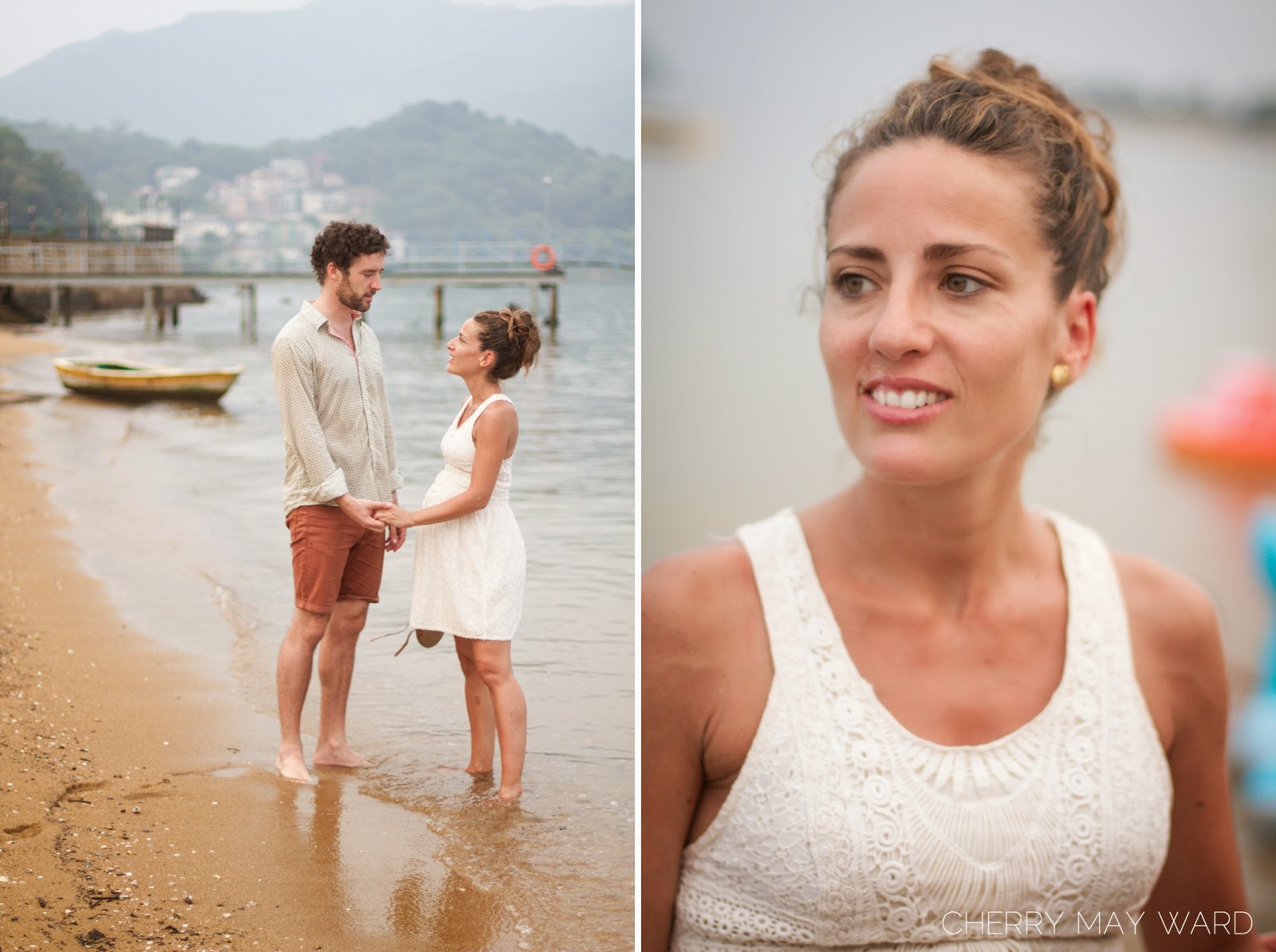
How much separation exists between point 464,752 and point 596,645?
372 millimetres

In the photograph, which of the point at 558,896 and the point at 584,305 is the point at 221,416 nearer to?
the point at 584,305

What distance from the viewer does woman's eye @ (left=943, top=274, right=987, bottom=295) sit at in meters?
2.19

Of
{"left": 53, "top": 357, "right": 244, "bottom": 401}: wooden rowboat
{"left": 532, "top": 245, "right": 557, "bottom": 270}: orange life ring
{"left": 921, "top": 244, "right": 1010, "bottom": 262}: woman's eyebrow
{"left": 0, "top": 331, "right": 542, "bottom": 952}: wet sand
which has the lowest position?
{"left": 0, "top": 331, "right": 542, "bottom": 952}: wet sand

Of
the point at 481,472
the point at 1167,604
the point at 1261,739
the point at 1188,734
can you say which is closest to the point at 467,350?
the point at 481,472

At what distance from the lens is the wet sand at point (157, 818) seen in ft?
8.31

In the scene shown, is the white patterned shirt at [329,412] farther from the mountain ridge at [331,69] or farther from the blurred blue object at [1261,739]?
the blurred blue object at [1261,739]

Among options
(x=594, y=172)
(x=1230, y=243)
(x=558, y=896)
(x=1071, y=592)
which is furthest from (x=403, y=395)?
(x=1230, y=243)

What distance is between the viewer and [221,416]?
3154mm

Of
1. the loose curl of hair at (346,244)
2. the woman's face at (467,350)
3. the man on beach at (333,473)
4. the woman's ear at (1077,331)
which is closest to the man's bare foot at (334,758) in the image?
the man on beach at (333,473)

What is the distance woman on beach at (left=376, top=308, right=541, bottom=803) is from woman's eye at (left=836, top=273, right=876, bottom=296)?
25.8 inches

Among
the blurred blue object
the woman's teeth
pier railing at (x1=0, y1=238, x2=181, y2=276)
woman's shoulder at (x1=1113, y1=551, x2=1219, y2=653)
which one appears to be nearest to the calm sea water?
pier railing at (x1=0, y1=238, x2=181, y2=276)

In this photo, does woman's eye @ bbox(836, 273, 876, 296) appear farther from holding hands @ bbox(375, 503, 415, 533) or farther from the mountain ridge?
holding hands @ bbox(375, 503, 415, 533)

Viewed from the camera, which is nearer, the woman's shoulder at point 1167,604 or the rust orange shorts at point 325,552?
the woman's shoulder at point 1167,604

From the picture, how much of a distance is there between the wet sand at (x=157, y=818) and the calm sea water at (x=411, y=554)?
2.0 inches
